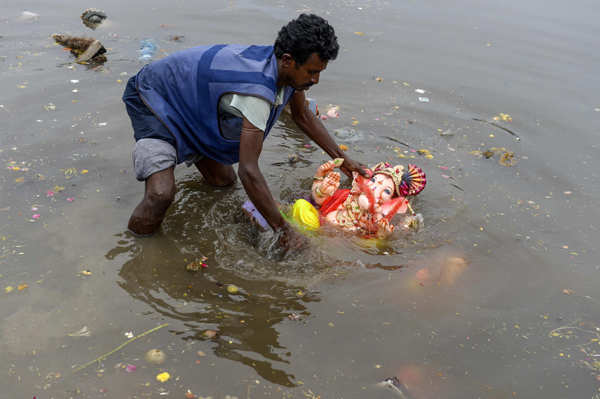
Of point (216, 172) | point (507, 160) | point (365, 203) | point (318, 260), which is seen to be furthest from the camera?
point (507, 160)

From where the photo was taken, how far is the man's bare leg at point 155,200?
3.45 metres

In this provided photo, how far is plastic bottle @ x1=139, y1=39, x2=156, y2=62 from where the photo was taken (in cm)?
668

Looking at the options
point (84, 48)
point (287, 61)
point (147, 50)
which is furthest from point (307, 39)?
point (84, 48)

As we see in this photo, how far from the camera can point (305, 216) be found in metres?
3.91

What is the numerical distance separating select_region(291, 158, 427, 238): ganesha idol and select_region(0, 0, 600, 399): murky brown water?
172mm

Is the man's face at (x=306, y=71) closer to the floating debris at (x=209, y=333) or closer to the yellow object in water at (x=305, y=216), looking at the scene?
the yellow object in water at (x=305, y=216)

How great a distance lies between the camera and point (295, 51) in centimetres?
303

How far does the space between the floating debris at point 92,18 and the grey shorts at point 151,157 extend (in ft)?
17.0

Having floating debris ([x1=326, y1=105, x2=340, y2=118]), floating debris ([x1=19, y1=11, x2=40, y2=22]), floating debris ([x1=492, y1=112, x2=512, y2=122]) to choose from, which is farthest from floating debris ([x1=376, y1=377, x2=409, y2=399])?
floating debris ([x1=19, y1=11, x2=40, y2=22])

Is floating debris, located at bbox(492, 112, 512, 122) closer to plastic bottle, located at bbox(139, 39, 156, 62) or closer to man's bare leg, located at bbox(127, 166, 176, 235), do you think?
man's bare leg, located at bbox(127, 166, 176, 235)

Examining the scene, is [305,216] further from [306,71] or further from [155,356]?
[155,356]

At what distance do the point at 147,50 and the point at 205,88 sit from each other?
13.2 ft

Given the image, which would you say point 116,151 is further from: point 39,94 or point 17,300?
point 17,300

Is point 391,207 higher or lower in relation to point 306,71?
lower
